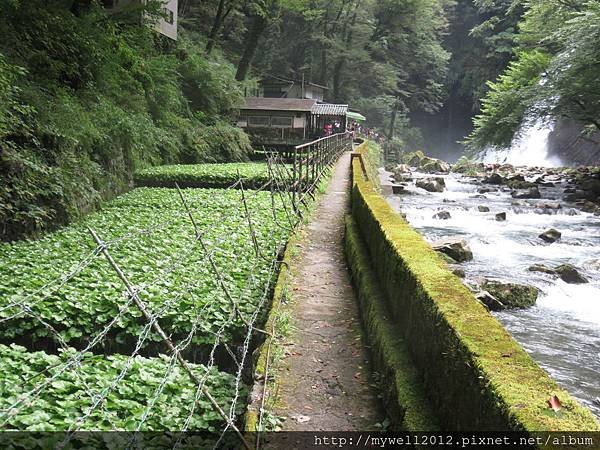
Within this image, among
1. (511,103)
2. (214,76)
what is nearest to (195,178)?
(214,76)

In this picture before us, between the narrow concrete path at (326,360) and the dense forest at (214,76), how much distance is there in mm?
5352

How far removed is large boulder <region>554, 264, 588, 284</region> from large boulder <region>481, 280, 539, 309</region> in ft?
5.14

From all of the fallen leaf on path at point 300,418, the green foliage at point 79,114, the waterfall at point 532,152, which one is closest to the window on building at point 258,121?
the green foliage at point 79,114

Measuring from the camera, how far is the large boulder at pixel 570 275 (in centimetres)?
1023

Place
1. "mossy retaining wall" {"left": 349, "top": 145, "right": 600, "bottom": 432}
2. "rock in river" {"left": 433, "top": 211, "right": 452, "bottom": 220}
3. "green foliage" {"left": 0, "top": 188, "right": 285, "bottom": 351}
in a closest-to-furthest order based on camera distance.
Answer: "mossy retaining wall" {"left": 349, "top": 145, "right": 600, "bottom": 432} → "green foliage" {"left": 0, "top": 188, "right": 285, "bottom": 351} → "rock in river" {"left": 433, "top": 211, "right": 452, "bottom": 220}

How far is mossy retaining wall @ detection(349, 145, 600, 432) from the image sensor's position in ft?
7.58

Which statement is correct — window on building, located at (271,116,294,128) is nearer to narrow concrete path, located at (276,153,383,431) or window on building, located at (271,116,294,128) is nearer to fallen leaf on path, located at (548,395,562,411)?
narrow concrete path, located at (276,153,383,431)

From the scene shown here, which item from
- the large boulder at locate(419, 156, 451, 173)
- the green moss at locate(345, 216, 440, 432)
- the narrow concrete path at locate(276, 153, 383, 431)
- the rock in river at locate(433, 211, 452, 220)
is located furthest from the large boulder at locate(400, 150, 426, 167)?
the green moss at locate(345, 216, 440, 432)

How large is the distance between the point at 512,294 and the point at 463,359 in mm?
6713

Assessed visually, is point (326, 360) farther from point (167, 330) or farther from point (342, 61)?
point (342, 61)

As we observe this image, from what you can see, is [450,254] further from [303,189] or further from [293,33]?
[293,33]

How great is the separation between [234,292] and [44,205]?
518 centimetres

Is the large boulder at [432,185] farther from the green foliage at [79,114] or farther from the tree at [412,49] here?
the tree at [412,49]

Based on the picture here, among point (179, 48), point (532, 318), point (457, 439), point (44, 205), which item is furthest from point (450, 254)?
point (179, 48)
